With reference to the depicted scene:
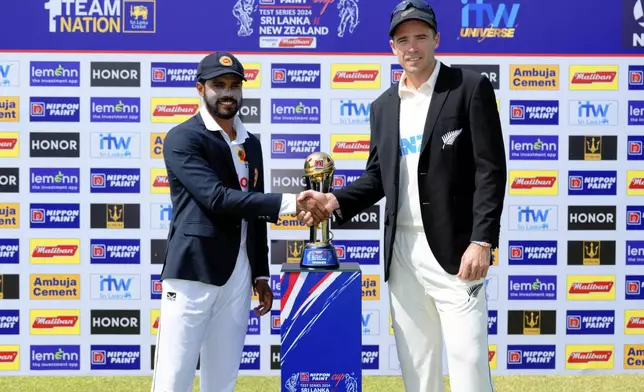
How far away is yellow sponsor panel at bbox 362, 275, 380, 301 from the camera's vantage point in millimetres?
4355

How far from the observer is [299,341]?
8.62ft

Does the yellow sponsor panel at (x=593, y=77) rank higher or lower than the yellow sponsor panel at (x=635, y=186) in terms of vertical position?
higher

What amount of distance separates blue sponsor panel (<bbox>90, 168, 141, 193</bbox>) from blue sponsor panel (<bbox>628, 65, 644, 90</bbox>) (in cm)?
338

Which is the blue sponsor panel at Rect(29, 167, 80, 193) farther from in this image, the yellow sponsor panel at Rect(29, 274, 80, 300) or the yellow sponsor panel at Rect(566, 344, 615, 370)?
the yellow sponsor panel at Rect(566, 344, 615, 370)

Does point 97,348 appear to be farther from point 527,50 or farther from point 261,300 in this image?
point 527,50

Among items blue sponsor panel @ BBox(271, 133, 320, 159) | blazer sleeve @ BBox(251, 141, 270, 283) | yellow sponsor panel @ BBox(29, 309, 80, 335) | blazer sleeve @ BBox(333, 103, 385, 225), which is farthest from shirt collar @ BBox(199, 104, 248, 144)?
yellow sponsor panel @ BBox(29, 309, 80, 335)

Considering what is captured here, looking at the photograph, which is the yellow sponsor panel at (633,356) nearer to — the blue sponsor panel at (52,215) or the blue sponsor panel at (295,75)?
the blue sponsor panel at (295,75)

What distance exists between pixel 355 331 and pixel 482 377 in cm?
53

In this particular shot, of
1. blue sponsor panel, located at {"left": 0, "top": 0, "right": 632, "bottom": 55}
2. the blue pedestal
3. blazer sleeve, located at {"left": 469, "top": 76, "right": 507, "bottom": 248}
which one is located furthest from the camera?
blue sponsor panel, located at {"left": 0, "top": 0, "right": 632, "bottom": 55}

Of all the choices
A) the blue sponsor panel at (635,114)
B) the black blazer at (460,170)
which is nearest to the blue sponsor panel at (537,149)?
the blue sponsor panel at (635,114)

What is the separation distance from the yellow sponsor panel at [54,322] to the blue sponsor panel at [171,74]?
1.64m

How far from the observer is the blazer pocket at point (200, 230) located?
255 cm

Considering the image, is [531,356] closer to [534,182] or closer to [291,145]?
[534,182]

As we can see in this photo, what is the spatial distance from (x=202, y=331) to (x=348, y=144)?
6.74 feet
